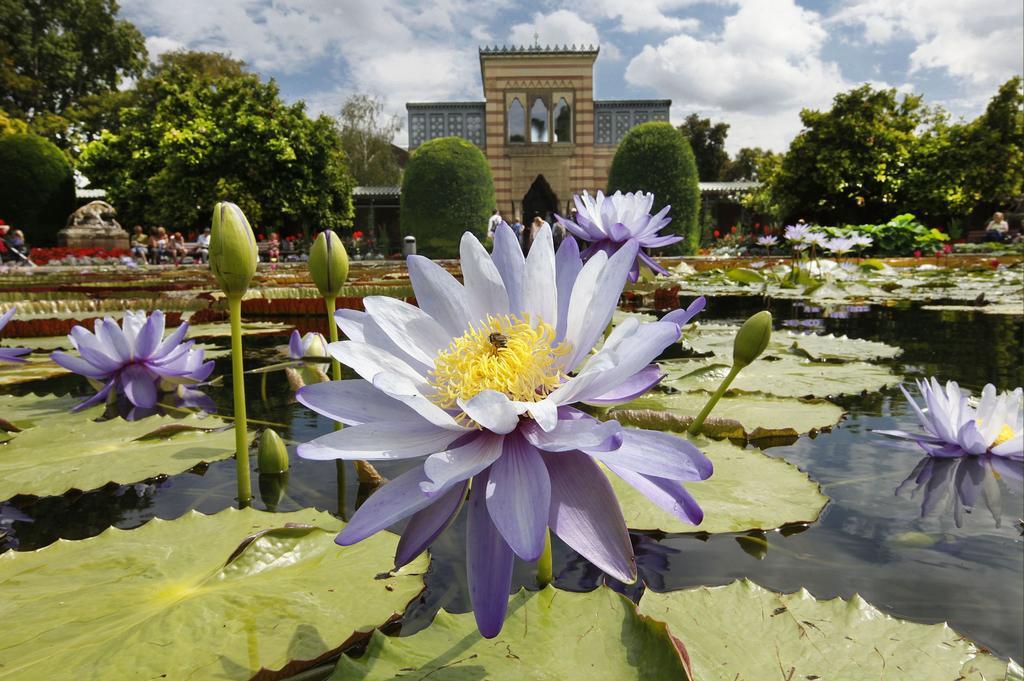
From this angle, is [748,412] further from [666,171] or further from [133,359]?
[666,171]

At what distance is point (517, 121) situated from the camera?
2202cm

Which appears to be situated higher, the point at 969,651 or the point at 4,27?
the point at 4,27

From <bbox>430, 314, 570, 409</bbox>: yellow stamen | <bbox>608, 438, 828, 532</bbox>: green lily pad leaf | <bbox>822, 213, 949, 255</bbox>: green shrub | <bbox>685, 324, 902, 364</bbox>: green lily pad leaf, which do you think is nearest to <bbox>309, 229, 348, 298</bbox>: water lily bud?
<bbox>430, 314, 570, 409</bbox>: yellow stamen

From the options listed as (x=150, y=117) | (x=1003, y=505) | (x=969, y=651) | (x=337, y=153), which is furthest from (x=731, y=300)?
(x=150, y=117)

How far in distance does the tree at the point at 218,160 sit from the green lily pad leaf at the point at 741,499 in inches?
652

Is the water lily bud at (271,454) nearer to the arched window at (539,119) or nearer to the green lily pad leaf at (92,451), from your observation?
the green lily pad leaf at (92,451)

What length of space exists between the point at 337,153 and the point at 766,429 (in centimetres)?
1788

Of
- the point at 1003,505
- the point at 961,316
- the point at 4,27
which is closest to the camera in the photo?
the point at 1003,505

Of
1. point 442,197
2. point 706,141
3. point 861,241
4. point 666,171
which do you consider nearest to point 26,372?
point 861,241

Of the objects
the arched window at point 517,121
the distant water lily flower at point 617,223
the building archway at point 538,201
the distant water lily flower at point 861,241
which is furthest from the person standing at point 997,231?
the distant water lily flower at point 617,223

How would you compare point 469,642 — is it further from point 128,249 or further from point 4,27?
point 4,27

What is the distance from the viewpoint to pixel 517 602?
22.5 inches

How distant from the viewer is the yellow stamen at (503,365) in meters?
0.54

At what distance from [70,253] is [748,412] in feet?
55.1
